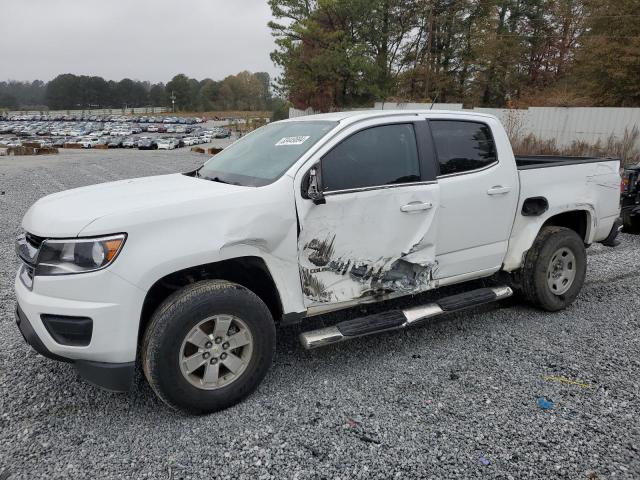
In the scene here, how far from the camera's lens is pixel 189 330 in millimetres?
2727

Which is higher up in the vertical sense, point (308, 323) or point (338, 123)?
point (338, 123)

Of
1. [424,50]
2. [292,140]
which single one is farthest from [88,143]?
[292,140]

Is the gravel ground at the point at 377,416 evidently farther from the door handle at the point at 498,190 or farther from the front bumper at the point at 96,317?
the door handle at the point at 498,190

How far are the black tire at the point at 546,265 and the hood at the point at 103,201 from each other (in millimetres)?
2830

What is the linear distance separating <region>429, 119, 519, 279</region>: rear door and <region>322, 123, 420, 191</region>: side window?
11.0 inches

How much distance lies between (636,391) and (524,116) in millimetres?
18412

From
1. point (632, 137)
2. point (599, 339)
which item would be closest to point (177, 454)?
point (599, 339)

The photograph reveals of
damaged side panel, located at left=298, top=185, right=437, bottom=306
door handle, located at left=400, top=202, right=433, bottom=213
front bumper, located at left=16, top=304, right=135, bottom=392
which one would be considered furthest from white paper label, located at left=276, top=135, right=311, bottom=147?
front bumper, located at left=16, top=304, right=135, bottom=392

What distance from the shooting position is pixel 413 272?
140 inches

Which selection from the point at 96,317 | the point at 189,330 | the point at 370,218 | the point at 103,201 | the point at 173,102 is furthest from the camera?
the point at 173,102

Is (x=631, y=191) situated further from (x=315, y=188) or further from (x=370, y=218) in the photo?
(x=315, y=188)

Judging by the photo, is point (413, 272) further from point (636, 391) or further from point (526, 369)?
point (636, 391)

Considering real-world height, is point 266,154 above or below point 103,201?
above

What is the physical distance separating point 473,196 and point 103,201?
2.74 metres
